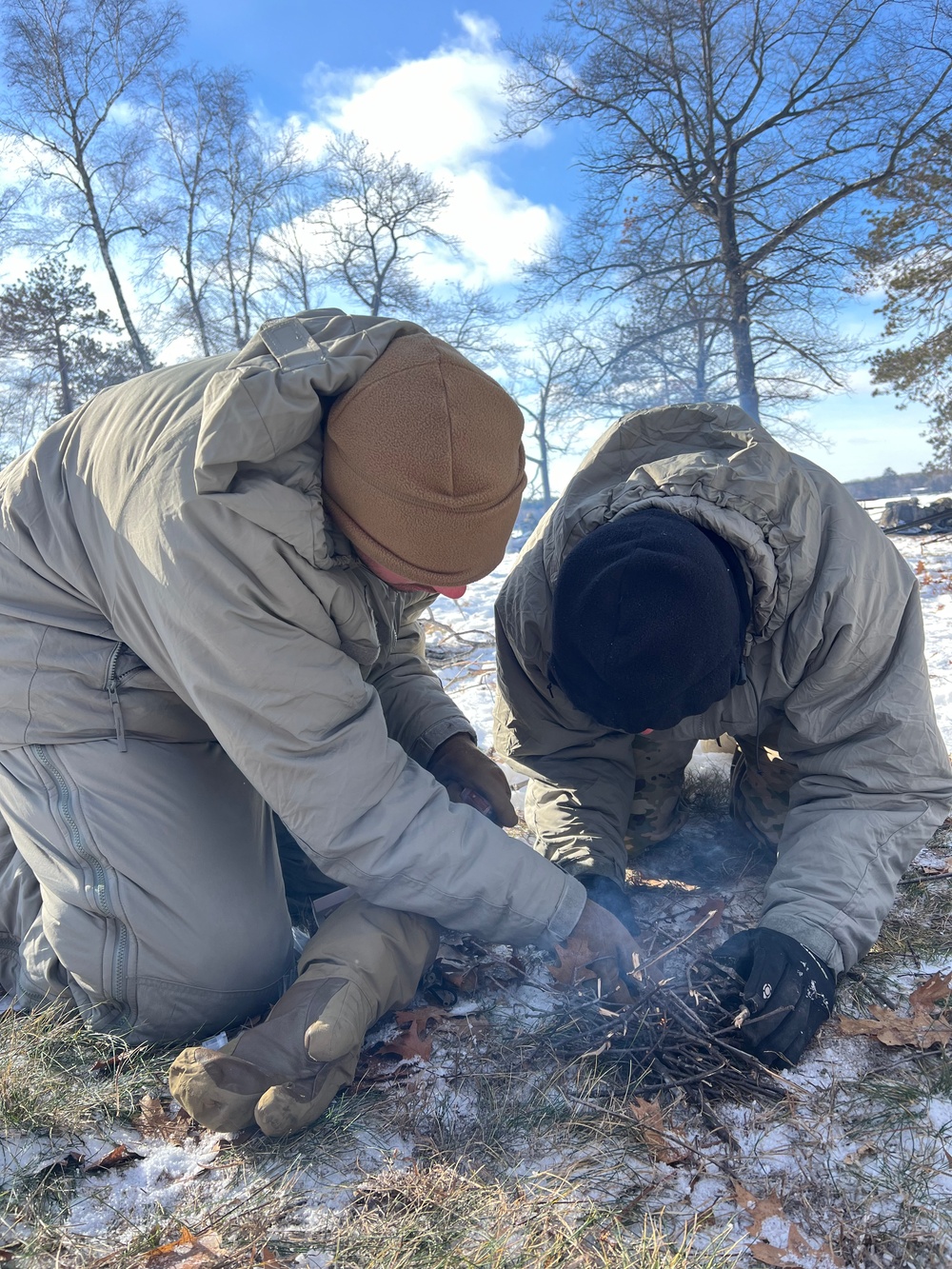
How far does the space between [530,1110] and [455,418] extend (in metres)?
1.54

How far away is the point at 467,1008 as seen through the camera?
2260mm

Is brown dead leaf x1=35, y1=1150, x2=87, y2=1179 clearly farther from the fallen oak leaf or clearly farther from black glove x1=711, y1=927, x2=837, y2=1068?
the fallen oak leaf

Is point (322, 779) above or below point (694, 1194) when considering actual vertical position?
above

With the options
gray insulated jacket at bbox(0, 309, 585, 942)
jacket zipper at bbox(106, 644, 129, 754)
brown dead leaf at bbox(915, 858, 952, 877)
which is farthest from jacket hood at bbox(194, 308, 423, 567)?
brown dead leaf at bbox(915, 858, 952, 877)

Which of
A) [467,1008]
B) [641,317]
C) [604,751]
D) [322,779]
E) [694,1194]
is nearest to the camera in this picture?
[694,1194]

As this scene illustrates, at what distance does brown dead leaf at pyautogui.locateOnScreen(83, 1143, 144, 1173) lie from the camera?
1.72 m

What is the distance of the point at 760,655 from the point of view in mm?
2539

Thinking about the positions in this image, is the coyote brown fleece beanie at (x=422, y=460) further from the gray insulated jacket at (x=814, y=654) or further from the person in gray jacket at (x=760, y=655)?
the gray insulated jacket at (x=814, y=654)

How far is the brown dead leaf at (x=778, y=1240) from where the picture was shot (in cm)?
145

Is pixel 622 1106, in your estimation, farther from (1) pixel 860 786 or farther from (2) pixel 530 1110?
(1) pixel 860 786

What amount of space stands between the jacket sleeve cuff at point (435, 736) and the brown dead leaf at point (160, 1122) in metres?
1.16

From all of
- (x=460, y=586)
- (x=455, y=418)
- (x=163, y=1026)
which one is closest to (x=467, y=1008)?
(x=163, y=1026)

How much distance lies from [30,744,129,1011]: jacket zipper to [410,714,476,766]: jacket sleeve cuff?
0.98 meters

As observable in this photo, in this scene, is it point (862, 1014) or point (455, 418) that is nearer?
point (455, 418)
